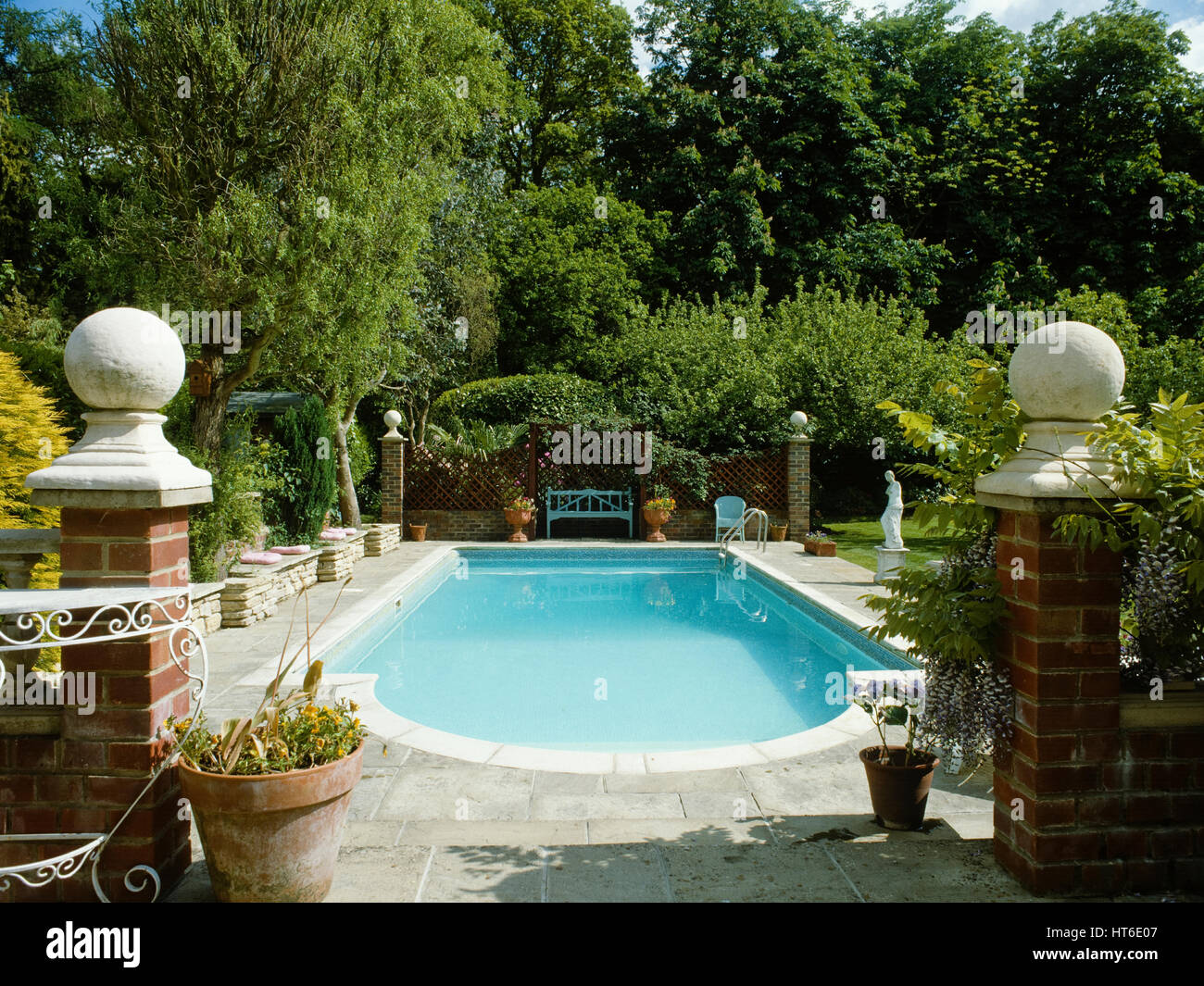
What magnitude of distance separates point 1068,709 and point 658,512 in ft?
36.7

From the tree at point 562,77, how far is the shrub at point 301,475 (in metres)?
14.2

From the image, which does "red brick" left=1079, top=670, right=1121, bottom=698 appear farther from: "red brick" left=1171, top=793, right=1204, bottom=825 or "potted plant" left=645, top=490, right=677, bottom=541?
"potted plant" left=645, top=490, right=677, bottom=541

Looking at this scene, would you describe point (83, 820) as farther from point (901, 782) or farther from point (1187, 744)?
point (1187, 744)

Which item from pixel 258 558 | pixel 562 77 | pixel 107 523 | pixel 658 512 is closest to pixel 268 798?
pixel 107 523

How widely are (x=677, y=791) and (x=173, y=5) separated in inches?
334

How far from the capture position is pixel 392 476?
46.6 ft

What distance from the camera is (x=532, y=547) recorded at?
13.2 metres

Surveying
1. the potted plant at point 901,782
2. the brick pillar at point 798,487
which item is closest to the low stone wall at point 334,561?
the brick pillar at point 798,487

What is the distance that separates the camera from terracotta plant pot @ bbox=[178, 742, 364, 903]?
2500 millimetres

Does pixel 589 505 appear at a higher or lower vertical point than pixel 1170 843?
higher

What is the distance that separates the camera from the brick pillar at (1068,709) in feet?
8.84

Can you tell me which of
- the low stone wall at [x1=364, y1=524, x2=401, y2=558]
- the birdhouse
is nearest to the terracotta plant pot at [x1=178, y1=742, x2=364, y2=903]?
the birdhouse
